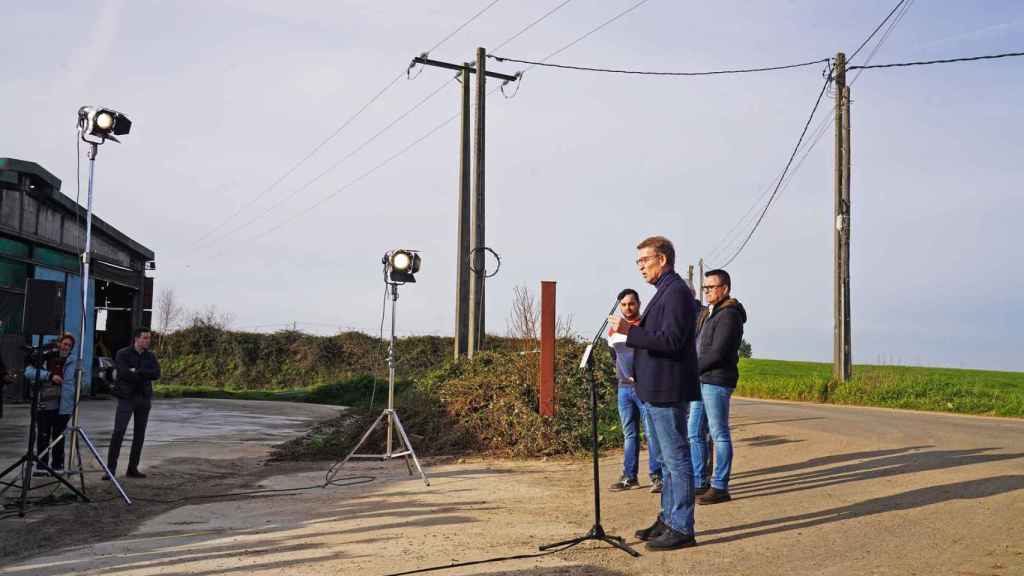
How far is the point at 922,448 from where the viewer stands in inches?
393

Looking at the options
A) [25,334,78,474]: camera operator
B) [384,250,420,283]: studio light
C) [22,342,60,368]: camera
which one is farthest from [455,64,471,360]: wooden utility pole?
[22,342,60,368]: camera

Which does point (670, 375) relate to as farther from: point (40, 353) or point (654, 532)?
point (40, 353)

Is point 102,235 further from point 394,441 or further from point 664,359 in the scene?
point 664,359

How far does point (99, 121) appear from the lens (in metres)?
9.20

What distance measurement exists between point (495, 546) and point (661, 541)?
3.70 ft

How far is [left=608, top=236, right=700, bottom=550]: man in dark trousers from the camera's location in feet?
17.8

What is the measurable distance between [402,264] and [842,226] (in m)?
13.8

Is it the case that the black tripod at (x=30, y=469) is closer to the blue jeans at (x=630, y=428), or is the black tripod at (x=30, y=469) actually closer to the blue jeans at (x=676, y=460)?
the blue jeans at (x=630, y=428)

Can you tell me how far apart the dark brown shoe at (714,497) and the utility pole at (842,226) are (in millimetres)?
14451

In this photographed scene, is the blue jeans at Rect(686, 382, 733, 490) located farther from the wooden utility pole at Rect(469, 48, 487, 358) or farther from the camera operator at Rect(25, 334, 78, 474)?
the wooden utility pole at Rect(469, 48, 487, 358)

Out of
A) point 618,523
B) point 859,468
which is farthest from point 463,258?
point 618,523

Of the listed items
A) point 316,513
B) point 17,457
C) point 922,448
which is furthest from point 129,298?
point 922,448

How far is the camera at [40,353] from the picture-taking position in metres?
8.54

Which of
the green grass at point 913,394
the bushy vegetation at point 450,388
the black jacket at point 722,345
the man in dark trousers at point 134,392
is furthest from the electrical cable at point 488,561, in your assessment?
the green grass at point 913,394
